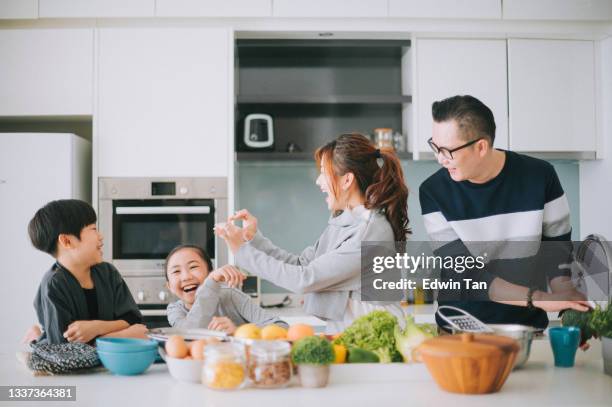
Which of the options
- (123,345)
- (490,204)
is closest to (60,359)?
(123,345)

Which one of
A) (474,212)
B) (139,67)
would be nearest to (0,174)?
(139,67)

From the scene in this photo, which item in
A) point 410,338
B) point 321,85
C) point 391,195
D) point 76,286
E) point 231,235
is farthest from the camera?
point 321,85

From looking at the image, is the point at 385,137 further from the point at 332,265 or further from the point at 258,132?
the point at 332,265

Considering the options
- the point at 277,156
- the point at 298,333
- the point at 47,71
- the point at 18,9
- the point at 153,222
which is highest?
the point at 18,9

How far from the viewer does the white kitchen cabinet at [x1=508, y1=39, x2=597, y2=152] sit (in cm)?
340

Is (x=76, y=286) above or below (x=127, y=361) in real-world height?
above

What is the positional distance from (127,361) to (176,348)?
13 centimetres

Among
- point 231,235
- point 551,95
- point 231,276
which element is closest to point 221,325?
point 231,276

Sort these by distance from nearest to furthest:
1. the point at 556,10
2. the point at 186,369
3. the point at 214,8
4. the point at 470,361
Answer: the point at 470,361 → the point at 186,369 → the point at 214,8 → the point at 556,10

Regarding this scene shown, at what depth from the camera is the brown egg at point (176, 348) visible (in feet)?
4.72

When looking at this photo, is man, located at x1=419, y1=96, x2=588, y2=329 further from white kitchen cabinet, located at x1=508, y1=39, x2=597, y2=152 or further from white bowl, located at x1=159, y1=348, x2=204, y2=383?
white kitchen cabinet, located at x1=508, y1=39, x2=597, y2=152

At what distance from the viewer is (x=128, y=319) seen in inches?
78.8

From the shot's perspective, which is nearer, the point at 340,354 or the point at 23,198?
the point at 340,354

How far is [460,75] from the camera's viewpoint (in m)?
3.38
